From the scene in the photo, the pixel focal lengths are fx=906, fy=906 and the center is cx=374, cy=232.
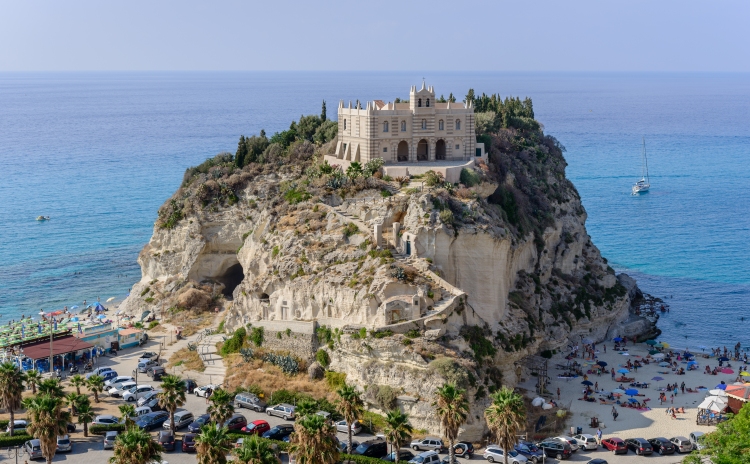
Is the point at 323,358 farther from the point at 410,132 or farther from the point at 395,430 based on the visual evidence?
the point at 410,132

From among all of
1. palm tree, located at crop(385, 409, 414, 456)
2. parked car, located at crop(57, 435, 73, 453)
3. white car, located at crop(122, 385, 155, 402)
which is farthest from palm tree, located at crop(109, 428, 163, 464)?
white car, located at crop(122, 385, 155, 402)

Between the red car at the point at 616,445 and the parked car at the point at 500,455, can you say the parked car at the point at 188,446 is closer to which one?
the parked car at the point at 500,455

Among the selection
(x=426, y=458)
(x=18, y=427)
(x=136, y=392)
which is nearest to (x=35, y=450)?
(x=18, y=427)

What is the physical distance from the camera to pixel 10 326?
66.6 meters

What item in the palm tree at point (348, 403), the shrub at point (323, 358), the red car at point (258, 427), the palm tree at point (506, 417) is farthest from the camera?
the shrub at point (323, 358)

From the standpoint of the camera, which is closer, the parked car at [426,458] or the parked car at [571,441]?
the parked car at [426,458]

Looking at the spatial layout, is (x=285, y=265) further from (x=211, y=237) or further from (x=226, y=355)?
(x=211, y=237)

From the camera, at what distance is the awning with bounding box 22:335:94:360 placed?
5547 cm

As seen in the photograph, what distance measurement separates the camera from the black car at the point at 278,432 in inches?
1761

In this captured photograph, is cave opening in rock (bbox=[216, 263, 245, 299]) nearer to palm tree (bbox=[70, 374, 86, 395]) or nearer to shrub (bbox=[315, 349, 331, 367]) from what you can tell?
shrub (bbox=[315, 349, 331, 367])

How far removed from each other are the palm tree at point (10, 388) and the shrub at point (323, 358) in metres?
16.8

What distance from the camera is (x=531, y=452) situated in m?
44.3

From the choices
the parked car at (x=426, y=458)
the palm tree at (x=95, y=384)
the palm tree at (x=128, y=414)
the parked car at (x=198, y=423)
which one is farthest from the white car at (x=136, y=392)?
the parked car at (x=426, y=458)

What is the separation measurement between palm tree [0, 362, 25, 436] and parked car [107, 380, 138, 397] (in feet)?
22.2
